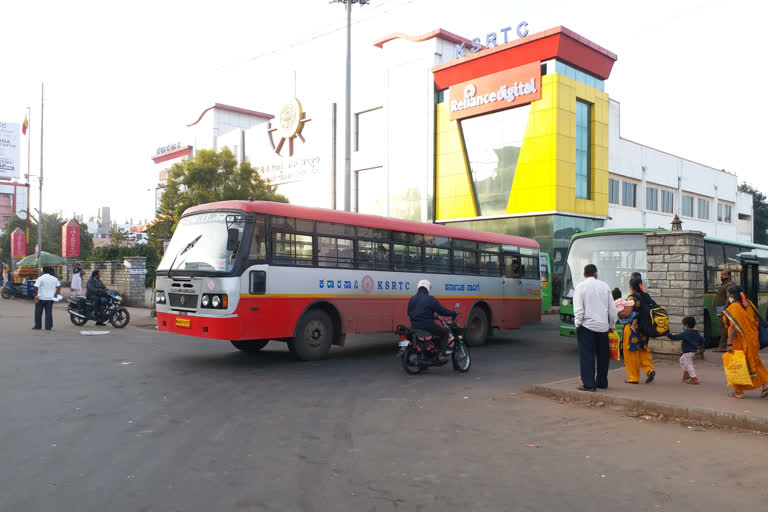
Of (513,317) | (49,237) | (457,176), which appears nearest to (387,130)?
(457,176)

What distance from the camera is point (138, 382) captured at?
30.0ft

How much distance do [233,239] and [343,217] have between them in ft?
8.84

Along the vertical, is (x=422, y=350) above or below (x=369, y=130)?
below

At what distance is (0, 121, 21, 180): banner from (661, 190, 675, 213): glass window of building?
58.6 metres

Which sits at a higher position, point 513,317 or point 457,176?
point 457,176

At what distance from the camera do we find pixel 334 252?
12.3 metres

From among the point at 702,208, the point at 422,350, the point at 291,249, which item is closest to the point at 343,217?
the point at 291,249

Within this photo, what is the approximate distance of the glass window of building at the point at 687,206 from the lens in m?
46.2

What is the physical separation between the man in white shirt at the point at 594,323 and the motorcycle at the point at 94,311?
14140mm

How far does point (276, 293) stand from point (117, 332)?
323 inches

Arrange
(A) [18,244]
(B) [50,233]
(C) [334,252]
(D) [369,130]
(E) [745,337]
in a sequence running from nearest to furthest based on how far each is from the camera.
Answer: (E) [745,337] → (C) [334,252] → (D) [369,130] → (A) [18,244] → (B) [50,233]

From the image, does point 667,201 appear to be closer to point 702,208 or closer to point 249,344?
point 702,208

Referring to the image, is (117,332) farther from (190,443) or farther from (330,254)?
(190,443)

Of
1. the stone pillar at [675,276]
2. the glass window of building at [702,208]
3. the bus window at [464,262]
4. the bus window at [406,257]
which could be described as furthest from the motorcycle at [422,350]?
the glass window of building at [702,208]
